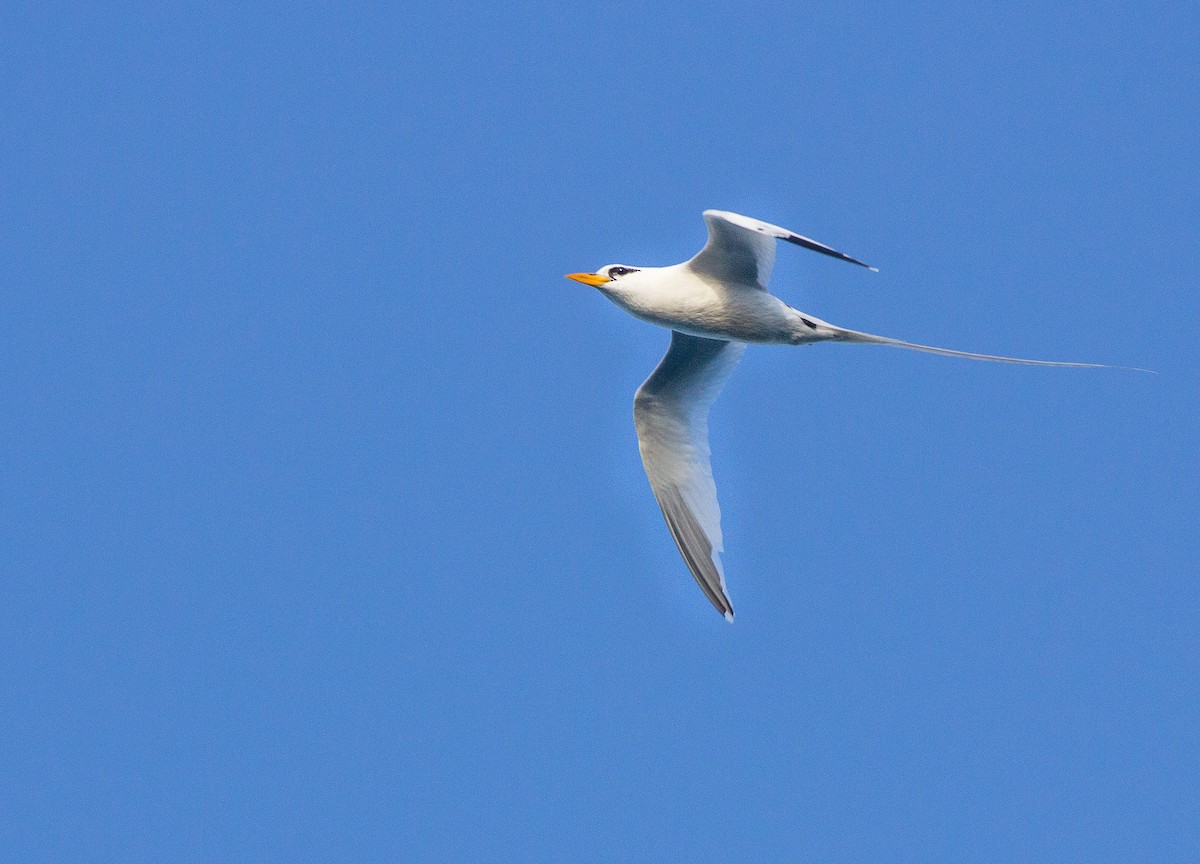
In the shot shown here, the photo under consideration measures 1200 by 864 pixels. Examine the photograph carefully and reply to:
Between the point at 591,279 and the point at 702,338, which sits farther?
the point at 702,338

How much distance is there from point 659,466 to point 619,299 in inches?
130

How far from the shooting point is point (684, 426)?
20609mm

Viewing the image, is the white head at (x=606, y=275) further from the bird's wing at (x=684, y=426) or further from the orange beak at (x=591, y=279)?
the bird's wing at (x=684, y=426)

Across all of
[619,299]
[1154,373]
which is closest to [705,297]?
[619,299]

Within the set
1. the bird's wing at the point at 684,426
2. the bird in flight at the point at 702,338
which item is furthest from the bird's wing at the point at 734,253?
the bird's wing at the point at 684,426

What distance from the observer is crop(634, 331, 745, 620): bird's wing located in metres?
20.1

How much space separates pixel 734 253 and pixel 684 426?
12.6ft

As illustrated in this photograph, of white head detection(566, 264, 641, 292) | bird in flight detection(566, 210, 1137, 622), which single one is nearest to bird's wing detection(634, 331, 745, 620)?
bird in flight detection(566, 210, 1137, 622)

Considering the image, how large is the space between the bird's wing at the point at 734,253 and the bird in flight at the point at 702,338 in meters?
0.01

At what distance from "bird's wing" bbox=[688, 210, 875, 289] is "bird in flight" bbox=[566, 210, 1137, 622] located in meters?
0.01

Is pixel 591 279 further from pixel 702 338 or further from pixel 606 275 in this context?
pixel 702 338

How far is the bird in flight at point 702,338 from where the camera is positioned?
683 inches

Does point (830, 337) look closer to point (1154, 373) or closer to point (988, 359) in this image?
point (988, 359)

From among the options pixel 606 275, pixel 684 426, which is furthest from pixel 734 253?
pixel 684 426
